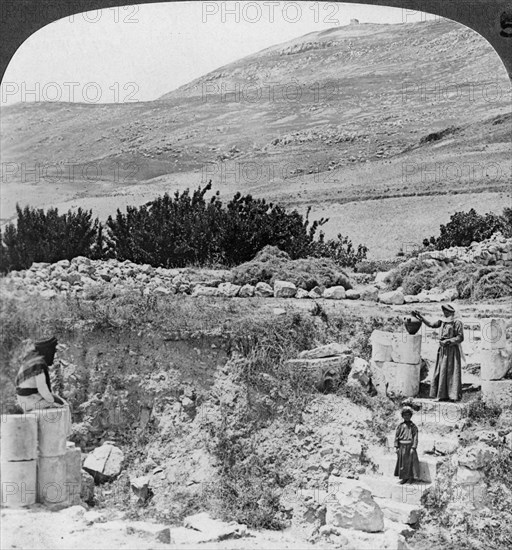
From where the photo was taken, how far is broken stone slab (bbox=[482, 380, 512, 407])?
144 inches

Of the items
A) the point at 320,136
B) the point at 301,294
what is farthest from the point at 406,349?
the point at 320,136

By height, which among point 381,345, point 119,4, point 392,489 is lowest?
point 392,489

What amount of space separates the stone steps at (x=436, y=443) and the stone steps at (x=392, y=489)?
0.47 ft

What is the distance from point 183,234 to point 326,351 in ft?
2.12

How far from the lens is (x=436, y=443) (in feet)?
11.6

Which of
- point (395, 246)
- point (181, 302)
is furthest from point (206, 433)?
point (395, 246)

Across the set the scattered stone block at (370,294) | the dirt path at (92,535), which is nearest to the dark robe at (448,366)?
the scattered stone block at (370,294)

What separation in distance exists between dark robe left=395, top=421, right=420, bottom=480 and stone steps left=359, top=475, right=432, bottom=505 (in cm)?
4

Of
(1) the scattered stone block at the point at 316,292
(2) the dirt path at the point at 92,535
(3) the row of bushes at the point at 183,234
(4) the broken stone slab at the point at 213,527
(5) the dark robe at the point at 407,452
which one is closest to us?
(2) the dirt path at the point at 92,535

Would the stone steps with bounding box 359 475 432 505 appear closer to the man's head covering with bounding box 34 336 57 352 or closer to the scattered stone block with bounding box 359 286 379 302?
the scattered stone block with bounding box 359 286 379 302

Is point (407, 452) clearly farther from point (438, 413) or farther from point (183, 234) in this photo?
point (183, 234)

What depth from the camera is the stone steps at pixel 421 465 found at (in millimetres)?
3467

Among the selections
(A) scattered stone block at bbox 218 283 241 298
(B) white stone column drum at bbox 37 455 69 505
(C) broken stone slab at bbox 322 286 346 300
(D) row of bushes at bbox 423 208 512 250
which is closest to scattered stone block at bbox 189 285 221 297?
(A) scattered stone block at bbox 218 283 241 298

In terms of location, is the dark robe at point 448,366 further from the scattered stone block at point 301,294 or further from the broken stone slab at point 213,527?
the broken stone slab at point 213,527
